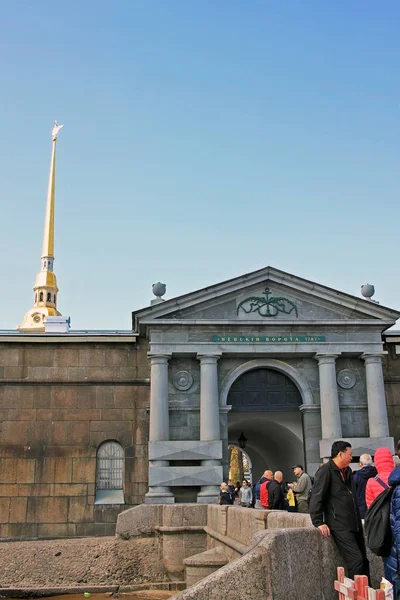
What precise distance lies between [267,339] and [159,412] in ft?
14.4

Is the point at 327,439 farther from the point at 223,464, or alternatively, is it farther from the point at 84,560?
the point at 84,560

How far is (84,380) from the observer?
80.0 ft

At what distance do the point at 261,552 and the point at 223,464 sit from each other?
1556 cm

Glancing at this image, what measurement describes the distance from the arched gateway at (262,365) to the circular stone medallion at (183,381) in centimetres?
3

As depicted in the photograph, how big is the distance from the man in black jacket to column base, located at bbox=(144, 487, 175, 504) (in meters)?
14.8

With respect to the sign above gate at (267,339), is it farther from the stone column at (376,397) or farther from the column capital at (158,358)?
the stone column at (376,397)

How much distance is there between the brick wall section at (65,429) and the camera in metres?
23.2

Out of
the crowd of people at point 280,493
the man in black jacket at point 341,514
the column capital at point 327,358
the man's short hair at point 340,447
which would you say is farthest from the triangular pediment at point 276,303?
the man in black jacket at point 341,514

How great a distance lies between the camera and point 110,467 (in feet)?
78.4

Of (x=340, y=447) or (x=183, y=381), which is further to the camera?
(x=183, y=381)

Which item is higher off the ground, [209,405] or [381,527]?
[209,405]

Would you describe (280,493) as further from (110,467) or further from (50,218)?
(50,218)

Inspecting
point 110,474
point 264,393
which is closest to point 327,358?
point 264,393

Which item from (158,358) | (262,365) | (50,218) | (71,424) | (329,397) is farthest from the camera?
(50,218)
